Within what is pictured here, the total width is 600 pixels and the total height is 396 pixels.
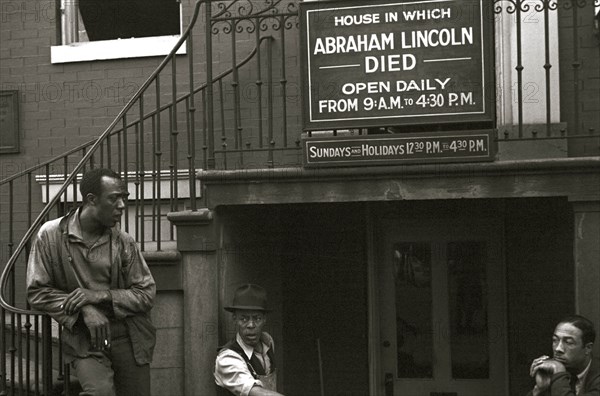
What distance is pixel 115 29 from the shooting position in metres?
9.23

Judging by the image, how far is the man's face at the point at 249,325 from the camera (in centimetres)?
618

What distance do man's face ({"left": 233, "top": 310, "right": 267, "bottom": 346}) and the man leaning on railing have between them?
2.12ft

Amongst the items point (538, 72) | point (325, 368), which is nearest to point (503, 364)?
point (325, 368)

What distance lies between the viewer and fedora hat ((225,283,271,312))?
623cm

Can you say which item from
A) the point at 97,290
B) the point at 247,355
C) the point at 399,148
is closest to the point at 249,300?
the point at 247,355

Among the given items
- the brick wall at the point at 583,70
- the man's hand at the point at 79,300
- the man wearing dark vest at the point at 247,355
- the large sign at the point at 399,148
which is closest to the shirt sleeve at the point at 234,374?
the man wearing dark vest at the point at 247,355

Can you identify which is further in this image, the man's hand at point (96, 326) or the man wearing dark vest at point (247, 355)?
the man wearing dark vest at point (247, 355)

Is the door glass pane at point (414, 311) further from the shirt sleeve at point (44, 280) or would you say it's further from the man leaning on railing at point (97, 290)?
the shirt sleeve at point (44, 280)

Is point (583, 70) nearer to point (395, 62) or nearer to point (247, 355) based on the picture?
point (395, 62)

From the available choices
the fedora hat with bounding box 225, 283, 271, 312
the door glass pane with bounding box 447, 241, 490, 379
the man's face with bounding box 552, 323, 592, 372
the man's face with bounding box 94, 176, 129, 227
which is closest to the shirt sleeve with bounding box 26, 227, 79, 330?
the man's face with bounding box 94, 176, 129, 227

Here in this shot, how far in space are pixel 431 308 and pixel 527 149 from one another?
6.23 feet

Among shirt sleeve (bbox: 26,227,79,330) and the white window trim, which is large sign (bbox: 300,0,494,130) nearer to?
shirt sleeve (bbox: 26,227,79,330)

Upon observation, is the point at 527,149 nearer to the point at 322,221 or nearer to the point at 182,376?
the point at 322,221

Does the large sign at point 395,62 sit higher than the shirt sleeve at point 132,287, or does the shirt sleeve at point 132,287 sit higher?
the large sign at point 395,62
